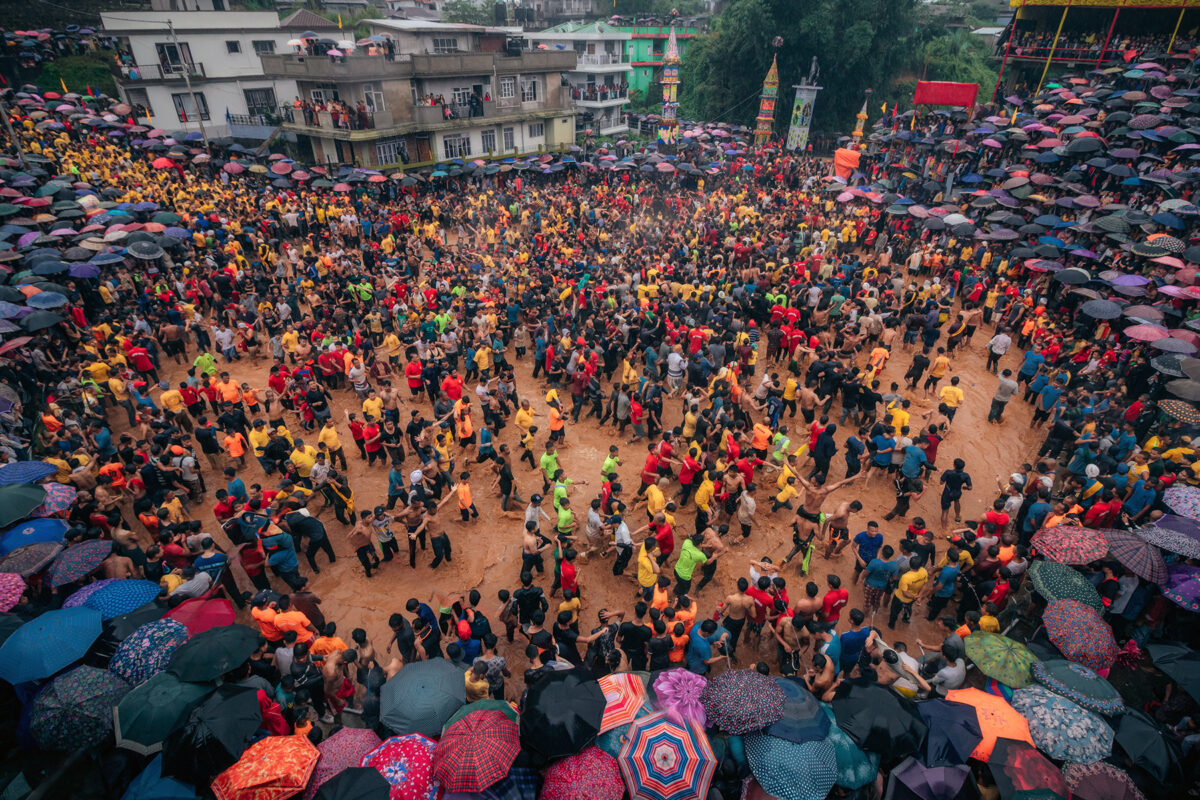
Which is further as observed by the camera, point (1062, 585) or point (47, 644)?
point (1062, 585)

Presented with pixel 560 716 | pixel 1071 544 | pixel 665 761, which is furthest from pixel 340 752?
pixel 1071 544

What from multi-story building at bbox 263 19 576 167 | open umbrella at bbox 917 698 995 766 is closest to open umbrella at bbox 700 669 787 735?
open umbrella at bbox 917 698 995 766

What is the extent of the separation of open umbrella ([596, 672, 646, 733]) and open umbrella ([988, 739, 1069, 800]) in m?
3.02

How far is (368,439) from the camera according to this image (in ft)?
33.7

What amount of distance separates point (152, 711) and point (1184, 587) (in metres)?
10.7

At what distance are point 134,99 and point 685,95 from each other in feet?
122

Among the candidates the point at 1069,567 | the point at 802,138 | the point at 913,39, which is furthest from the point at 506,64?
the point at 1069,567

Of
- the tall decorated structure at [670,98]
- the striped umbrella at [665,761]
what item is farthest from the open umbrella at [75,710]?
the tall decorated structure at [670,98]

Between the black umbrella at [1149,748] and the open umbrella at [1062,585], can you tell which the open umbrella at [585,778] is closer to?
the black umbrella at [1149,748]

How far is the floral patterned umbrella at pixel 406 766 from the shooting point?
486cm

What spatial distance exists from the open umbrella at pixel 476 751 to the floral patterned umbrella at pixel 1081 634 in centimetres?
566

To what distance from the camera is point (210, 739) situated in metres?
5.08

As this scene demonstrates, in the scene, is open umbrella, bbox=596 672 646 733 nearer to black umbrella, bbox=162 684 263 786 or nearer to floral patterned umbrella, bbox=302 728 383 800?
floral patterned umbrella, bbox=302 728 383 800

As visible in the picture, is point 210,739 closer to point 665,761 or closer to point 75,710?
point 75,710
